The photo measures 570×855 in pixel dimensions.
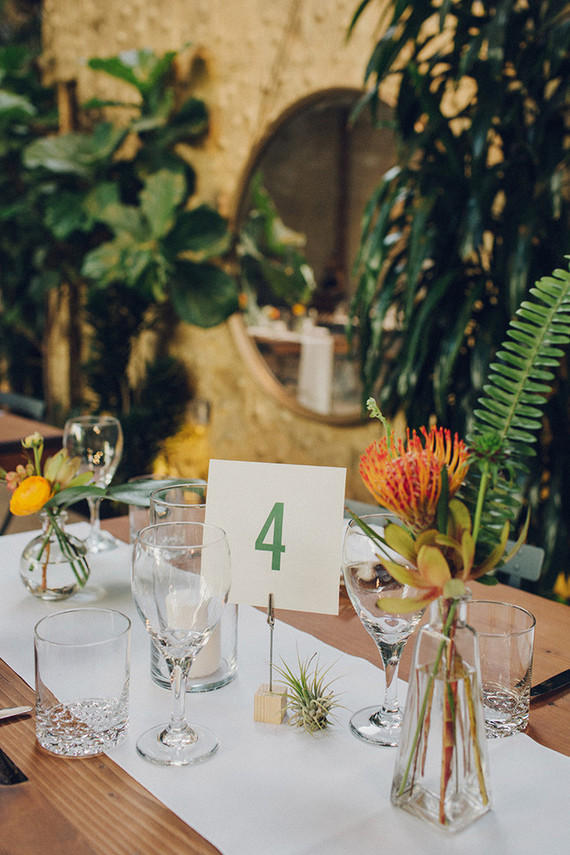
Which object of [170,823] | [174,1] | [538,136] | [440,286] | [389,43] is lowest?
[170,823]

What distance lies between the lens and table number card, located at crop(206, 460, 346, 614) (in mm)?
876

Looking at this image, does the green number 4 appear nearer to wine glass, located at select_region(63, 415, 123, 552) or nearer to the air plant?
the air plant

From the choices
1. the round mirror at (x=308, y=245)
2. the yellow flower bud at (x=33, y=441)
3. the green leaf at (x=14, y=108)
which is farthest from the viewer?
the green leaf at (x=14, y=108)

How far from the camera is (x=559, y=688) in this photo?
0.90 m

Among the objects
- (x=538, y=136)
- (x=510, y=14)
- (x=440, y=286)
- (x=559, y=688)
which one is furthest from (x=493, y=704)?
(x=510, y=14)

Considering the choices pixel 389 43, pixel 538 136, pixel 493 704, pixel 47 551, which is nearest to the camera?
pixel 493 704

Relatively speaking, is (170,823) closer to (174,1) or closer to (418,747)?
(418,747)

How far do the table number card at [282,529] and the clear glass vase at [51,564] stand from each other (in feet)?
0.95

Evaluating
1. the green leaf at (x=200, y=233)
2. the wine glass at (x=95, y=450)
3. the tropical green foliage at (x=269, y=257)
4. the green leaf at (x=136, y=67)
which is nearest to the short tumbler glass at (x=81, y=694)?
the wine glass at (x=95, y=450)

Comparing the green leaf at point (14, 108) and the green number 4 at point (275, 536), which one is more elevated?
the green leaf at point (14, 108)

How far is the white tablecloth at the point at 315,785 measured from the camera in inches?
24.7

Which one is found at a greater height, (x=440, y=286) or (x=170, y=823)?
(x=440, y=286)

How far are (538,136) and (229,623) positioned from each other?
63.0 inches

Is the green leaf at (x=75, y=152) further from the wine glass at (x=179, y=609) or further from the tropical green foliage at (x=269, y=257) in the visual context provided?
the wine glass at (x=179, y=609)
